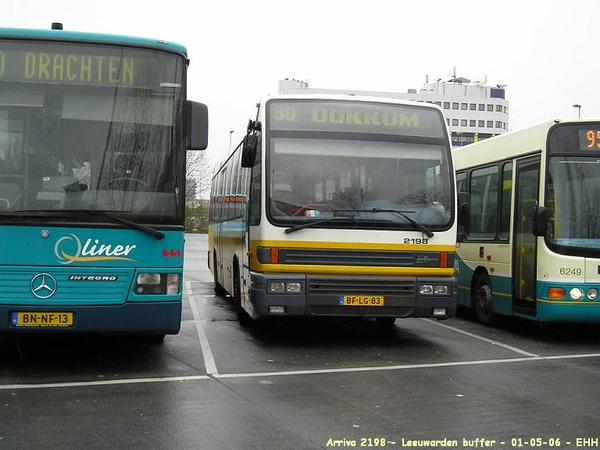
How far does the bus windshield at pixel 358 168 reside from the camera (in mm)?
9203

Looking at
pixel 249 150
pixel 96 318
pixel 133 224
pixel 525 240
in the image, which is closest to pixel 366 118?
pixel 249 150

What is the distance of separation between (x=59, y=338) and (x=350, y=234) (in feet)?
13.4

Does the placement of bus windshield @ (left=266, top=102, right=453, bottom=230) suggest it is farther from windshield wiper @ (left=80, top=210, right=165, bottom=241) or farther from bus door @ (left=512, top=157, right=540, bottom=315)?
windshield wiper @ (left=80, top=210, right=165, bottom=241)

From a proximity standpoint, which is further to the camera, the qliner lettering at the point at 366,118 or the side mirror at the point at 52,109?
the qliner lettering at the point at 366,118

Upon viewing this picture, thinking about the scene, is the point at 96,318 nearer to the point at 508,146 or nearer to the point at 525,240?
the point at 525,240

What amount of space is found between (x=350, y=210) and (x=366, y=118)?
1279 millimetres

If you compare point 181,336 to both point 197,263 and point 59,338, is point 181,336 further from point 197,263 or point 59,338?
point 197,263

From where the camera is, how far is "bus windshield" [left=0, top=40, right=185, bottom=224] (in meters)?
7.12

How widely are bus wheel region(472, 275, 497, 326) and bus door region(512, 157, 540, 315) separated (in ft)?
3.07

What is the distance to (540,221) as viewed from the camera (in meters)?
9.88

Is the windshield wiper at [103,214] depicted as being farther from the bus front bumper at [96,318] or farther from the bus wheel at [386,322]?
the bus wheel at [386,322]

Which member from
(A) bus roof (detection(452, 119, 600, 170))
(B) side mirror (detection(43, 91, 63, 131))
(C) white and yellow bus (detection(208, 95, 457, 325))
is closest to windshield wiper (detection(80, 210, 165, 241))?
(B) side mirror (detection(43, 91, 63, 131))

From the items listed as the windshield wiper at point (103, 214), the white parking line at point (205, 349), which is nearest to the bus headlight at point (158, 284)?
the windshield wiper at point (103, 214)

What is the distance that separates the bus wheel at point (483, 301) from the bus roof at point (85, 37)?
690cm
